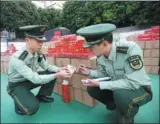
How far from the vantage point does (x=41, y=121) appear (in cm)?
166

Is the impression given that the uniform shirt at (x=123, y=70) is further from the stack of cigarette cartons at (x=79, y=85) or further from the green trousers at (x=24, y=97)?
the green trousers at (x=24, y=97)

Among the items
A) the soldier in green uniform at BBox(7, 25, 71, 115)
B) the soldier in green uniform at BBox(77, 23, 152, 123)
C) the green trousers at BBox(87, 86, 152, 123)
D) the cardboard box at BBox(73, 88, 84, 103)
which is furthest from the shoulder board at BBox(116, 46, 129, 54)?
the cardboard box at BBox(73, 88, 84, 103)

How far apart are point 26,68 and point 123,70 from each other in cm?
73

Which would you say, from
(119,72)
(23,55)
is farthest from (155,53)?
(23,55)

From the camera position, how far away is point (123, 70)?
1.41 meters

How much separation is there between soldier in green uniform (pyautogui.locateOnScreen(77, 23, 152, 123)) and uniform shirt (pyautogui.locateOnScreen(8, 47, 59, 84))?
42 cm

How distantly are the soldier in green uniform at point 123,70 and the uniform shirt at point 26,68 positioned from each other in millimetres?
419

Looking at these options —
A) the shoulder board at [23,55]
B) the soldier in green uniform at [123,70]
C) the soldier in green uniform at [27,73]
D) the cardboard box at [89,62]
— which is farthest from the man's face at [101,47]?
the shoulder board at [23,55]

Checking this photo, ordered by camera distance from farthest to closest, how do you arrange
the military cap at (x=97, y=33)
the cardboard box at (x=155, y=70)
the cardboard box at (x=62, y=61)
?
1. the cardboard box at (x=155, y=70)
2. the cardboard box at (x=62, y=61)
3. the military cap at (x=97, y=33)

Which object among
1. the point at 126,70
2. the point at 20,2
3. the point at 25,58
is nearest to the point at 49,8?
the point at 20,2

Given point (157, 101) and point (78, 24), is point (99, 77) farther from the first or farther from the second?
point (78, 24)

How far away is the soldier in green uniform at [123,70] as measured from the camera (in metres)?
1.29

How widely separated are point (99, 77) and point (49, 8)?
212 cm

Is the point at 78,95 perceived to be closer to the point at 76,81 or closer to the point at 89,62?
the point at 76,81
